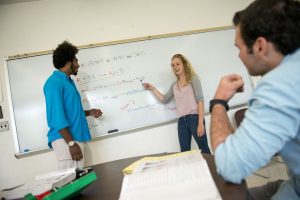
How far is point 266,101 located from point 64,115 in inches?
64.5

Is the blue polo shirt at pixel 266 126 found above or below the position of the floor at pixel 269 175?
above

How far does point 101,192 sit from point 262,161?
0.58m

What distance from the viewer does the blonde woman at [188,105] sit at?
271 cm

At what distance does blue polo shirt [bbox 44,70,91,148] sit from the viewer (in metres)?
1.96

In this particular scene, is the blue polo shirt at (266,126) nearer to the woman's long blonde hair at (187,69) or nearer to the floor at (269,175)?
the floor at (269,175)

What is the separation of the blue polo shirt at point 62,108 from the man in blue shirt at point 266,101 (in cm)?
140

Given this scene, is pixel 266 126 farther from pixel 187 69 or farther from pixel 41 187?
pixel 187 69

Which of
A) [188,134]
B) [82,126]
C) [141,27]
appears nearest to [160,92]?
[188,134]

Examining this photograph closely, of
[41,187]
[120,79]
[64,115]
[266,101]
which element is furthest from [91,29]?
[266,101]

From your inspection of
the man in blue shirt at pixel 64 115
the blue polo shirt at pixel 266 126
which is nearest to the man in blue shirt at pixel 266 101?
the blue polo shirt at pixel 266 126

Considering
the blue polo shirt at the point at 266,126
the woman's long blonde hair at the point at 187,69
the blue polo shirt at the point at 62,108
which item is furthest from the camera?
the woman's long blonde hair at the point at 187,69

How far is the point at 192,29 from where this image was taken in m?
3.08

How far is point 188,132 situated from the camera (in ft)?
9.12

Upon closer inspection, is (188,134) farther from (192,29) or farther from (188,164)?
(188,164)
